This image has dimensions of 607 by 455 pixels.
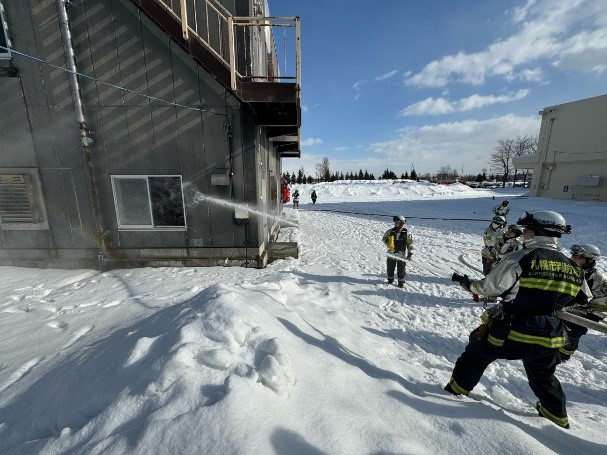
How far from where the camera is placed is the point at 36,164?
21.5 feet

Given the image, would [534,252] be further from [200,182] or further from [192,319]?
[200,182]

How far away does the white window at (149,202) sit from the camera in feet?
22.1

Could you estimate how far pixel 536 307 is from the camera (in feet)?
8.09

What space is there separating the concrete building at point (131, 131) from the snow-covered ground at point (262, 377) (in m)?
1.58

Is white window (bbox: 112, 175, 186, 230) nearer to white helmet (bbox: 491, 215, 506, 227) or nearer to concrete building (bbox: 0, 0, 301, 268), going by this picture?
concrete building (bbox: 0, 0, 301, 268)

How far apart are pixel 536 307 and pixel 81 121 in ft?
29.2

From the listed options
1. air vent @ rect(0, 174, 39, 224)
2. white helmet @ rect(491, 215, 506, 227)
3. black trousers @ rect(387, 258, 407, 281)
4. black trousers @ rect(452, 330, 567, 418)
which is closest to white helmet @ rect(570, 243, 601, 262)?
white helmet @ rect(491, 215, 506, 227)

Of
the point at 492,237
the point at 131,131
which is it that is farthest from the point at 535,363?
the point at 131,131

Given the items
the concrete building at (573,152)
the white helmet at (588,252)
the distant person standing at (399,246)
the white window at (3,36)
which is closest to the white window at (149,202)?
the white window at (3,36)

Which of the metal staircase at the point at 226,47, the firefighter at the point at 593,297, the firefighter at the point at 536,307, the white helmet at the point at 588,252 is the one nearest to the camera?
the firefighter at the point at 536,307

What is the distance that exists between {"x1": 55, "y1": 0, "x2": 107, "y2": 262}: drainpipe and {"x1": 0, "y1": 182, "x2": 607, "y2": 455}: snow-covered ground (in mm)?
1583

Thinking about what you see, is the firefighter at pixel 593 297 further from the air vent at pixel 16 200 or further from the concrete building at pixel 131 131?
the air vent at pixel 16 200

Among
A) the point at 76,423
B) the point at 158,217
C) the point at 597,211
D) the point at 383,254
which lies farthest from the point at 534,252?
the point at 597,211

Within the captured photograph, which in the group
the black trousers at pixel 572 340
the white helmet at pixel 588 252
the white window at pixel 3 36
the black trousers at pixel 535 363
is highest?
the white window at pixel 3 36
